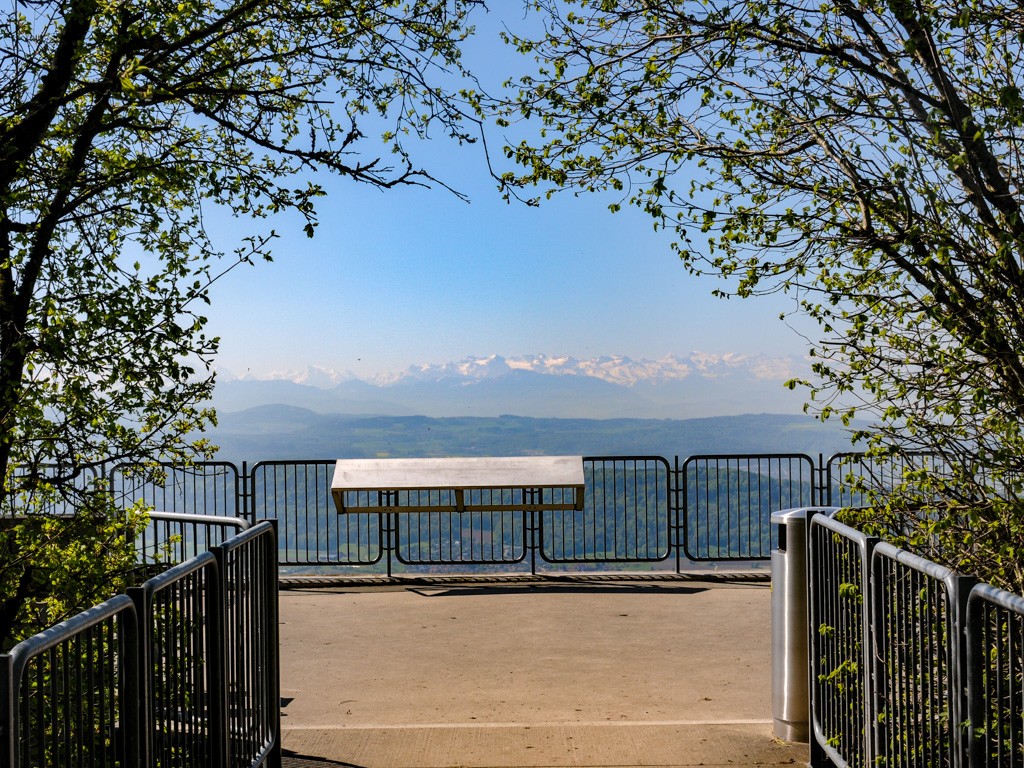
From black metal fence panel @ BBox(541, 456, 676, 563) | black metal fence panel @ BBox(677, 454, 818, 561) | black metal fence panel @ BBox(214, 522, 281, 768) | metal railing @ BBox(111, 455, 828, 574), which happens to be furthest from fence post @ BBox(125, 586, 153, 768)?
black metal fence panel @ BBox(677, 454, 818, 561)

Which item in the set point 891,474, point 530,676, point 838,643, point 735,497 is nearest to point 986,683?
point 891,474

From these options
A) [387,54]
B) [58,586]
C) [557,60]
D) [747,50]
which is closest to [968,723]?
[747,50]

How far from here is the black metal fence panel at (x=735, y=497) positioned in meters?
13.9

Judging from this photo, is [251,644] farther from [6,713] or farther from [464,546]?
[464,546]

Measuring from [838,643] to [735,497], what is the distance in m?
10.1

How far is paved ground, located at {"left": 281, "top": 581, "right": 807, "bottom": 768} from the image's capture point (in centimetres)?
634

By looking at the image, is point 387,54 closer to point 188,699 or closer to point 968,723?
point 188,699

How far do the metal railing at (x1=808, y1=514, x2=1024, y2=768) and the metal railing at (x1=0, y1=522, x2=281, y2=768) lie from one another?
2.85 m

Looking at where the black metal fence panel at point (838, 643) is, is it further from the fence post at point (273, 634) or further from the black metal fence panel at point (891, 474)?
the fence post at point (273, 634)

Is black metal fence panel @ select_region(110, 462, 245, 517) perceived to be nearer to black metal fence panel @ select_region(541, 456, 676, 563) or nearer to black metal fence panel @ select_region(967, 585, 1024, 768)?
black metal fence panel @ select_region(541, 456, 676, 563)

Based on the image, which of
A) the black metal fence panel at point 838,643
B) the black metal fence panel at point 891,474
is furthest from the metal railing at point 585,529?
the black metal fence panel at point 891,474

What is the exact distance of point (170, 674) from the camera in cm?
434

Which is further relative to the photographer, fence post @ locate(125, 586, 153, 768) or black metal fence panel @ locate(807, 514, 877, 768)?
black metal fence panel @ locate(807, 514, 877, 768)

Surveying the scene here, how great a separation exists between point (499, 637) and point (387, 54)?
5.51 metres
